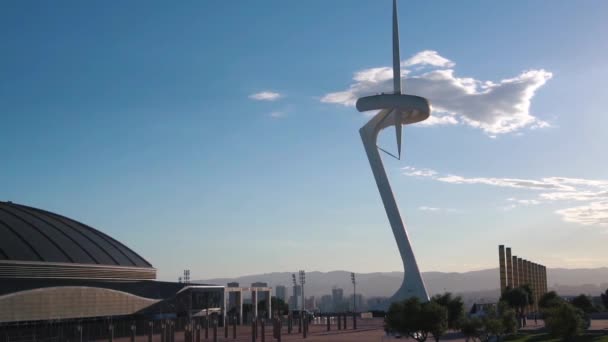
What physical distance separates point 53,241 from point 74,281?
16.4 feet

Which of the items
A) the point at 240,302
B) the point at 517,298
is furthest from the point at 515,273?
the point at 240,302

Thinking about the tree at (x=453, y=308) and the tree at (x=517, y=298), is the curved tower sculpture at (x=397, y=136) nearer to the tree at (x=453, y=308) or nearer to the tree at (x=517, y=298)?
the tree at (x=453, y=308)

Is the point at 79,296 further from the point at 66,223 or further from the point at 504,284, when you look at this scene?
the point at 504,284

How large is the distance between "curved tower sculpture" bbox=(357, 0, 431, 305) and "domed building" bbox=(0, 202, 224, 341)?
79.6ft

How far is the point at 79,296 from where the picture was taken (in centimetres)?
5603

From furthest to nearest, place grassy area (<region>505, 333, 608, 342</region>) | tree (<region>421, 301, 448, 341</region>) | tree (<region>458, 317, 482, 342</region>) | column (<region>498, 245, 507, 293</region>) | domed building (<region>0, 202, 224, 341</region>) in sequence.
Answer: column (<region>498, 245, 507, 293</region>) < domed building (<region>0, 202, 224, 341</region>) < grassy area (<region>505, 333, 608, 342</region>) < tree (<region>458, 317, 482, 342</region>) < tree (<region>421, 301, 448, 341</region>)

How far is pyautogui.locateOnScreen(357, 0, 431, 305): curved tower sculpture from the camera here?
63.8 m

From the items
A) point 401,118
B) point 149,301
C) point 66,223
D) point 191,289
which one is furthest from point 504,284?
point 66,223

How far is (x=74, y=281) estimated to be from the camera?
60.2 meters

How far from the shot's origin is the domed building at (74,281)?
172 ft

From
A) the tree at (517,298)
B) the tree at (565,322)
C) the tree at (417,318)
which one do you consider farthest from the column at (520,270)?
the tree at (417,318)

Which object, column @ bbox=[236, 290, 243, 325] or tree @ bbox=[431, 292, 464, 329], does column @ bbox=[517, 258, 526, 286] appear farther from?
tree @ bbox=[431, 292, 464, 329]

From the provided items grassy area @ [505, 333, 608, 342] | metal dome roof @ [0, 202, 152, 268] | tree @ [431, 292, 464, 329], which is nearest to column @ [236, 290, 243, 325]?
metal dome roof @ [0, 202, 152, 268]

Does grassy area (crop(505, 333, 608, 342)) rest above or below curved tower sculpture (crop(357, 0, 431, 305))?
below
